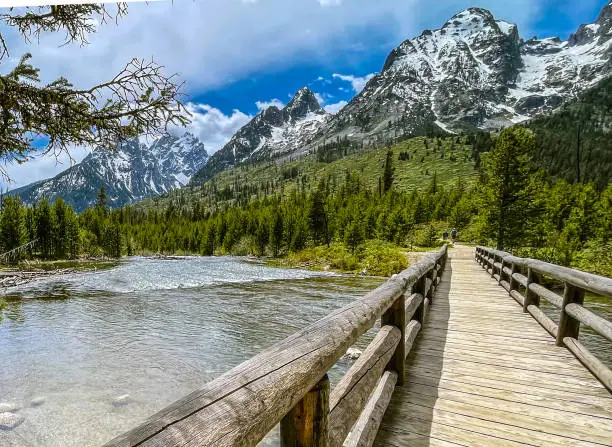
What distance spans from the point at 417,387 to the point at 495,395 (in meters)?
0.78

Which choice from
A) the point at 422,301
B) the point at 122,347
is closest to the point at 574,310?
the point at 422,301

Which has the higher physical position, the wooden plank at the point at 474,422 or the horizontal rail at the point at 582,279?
the horizontal rail at the point at 582,279

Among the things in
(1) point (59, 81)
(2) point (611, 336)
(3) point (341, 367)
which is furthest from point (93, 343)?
(2) point (611, 336)

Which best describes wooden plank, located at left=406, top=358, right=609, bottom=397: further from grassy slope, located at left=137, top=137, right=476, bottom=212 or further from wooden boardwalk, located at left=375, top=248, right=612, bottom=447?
grassy slope, located at left=137, top=137, right=476, bottom=212

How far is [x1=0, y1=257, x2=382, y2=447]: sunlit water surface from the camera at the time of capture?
259 inches

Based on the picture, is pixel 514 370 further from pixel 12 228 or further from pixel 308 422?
pixel 12 228

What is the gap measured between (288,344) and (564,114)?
639 feet

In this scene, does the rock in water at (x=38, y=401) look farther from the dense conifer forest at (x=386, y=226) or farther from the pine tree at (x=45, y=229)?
the pine tree at (x=45, y=229)

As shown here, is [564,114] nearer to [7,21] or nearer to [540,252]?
[540,252]

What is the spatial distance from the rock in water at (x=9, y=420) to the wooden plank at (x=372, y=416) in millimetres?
6761

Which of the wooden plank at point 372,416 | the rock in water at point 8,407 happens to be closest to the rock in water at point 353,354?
the wooden plank at point 372,416

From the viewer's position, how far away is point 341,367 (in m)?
8.52

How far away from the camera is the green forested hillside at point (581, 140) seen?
318 feet

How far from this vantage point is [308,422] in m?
1.50
